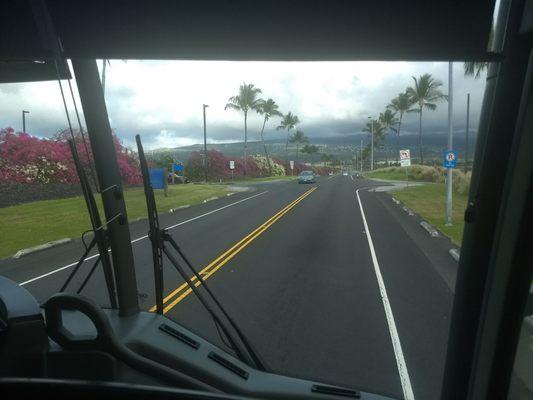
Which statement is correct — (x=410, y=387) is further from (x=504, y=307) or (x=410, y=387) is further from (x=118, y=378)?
(x=118, y=378)

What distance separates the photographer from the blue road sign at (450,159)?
55.9 feet

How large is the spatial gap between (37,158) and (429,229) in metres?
16.2

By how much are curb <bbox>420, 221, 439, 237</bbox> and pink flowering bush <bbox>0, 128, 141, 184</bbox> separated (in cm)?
1478

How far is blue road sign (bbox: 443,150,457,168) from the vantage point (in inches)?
671

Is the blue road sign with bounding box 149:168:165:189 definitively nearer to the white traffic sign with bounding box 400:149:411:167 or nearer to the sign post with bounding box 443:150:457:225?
the sign post with bounding box 443:150:457:225

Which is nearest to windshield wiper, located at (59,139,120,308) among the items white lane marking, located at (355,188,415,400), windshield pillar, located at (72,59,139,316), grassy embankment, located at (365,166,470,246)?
windshield pillar, located at (72,59,139,316)

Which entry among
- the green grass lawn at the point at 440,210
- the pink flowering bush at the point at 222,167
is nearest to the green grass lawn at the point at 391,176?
the pink flowering bush at the point at 222,167

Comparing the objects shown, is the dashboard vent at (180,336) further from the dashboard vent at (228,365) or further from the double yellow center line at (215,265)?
the double yellow center line at (215,265)

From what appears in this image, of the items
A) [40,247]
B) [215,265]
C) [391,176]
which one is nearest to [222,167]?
[391,176]

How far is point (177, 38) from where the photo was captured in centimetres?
264

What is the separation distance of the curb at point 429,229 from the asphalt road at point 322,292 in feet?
0.91

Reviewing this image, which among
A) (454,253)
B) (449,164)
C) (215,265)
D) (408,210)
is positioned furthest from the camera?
(408,210)

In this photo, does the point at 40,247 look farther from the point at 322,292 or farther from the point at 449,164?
the point at 449,164

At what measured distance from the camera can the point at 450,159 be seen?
56.6 feet
